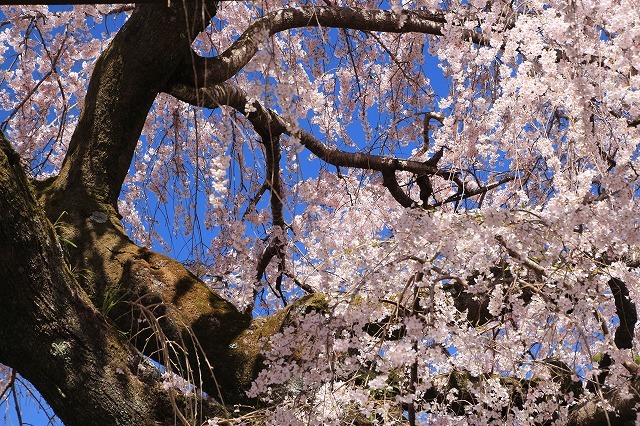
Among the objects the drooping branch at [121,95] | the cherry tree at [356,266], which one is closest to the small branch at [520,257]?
the cherry tree at [356,266]

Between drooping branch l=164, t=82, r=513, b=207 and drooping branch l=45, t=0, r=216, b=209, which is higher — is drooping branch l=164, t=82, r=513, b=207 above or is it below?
above

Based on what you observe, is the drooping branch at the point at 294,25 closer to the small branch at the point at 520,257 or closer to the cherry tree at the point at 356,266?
the cherry tree at the point at 356,266

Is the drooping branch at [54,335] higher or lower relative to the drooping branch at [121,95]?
lower

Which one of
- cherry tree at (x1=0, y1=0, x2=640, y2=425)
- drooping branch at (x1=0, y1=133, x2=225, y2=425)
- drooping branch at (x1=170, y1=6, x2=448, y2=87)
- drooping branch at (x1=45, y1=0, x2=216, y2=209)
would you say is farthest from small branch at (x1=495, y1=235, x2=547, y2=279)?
drooping branch at (x1=45, y1=0, x2=216, y2=209)

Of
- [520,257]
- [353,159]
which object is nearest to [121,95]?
[353,159]

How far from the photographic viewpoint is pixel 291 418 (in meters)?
2.36

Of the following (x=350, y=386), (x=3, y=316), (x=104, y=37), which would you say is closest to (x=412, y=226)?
(x=350, y=386)

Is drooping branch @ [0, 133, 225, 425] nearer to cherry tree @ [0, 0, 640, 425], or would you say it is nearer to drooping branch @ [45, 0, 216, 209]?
cherry tree @ [0, 0, 640, 425]

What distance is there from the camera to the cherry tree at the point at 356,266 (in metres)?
2.23

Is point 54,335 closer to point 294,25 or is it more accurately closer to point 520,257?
point 520,257

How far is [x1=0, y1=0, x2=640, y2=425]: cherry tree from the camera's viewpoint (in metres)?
2.23

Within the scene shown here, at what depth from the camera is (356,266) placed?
289 cm

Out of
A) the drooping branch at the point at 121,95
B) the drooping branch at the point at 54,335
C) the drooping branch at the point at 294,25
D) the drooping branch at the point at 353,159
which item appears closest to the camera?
the drooping branch at the point at 54,335

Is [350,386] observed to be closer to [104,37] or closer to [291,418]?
[291,418]
